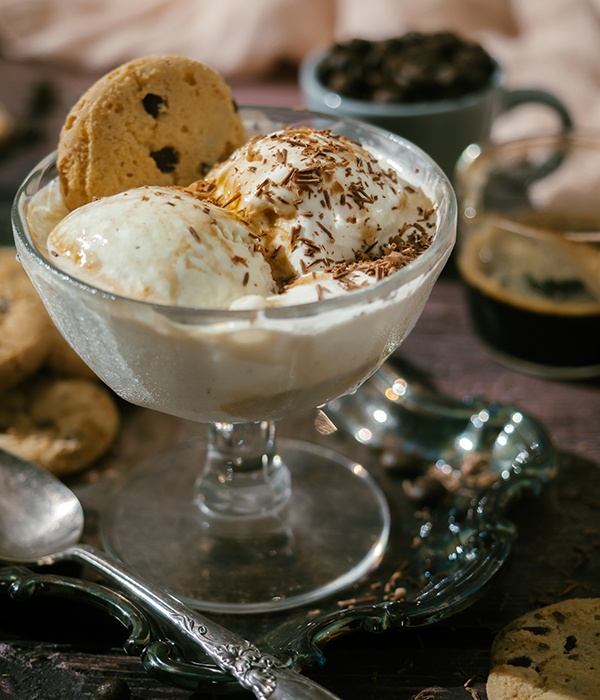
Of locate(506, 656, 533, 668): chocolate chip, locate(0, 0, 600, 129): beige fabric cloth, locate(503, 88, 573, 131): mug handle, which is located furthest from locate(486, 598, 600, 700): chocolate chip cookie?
locate(0, 0, 600, 129): beige fabric cloth

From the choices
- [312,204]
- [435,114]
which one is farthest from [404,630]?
[435,114]

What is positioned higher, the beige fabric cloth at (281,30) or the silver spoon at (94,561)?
the silver spoon at (94,561)

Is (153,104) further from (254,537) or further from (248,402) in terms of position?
(254,537)

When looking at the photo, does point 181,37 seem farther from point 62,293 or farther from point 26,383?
point 62,293

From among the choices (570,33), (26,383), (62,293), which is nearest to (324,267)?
(62,293)

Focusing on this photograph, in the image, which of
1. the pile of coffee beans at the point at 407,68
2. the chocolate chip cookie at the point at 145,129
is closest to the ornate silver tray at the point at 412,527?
the chocolate chip cookie at the point at 145,129

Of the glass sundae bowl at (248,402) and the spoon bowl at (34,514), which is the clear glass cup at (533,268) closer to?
the glass sundae bowl at (248,402)

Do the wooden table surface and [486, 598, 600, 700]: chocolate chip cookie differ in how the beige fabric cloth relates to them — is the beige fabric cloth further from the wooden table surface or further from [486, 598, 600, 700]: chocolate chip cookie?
[486, 598, 600, 700]: chocolate chip cookie

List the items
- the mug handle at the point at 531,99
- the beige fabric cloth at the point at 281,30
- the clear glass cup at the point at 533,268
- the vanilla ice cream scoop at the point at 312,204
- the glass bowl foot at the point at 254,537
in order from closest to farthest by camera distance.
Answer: the vanilla ice cream scoop at the point at 312,204, the glass bowl foot at the point at 254,537, the clear glass cup at the point at 533,268, the mug handle at the point at 531,99, the beige fabric cloth at the point at 281,30
